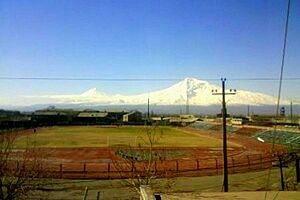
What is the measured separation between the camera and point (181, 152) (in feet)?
158

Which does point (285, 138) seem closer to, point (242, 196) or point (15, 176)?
point (15, 176)

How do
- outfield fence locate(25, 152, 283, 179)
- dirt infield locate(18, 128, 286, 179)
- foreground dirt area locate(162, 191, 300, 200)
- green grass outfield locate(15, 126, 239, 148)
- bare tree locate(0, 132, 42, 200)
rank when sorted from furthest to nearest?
1. green grass outfield locate(15, 126, 239, 148)
2. dirt infield locate(18, 128, 286, 179)
3. outfield fence locate(25, 152, 283, 179)
4. bare tree locate(0, 132, 42, 200)
5. foreground dirt area locate(162, 191, 300, 200)

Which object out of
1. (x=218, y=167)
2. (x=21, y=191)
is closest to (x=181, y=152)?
(x=218, y=167)

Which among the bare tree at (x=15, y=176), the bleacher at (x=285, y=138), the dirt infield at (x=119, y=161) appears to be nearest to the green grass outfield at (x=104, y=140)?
the dirt infield at (x=119, y=161)

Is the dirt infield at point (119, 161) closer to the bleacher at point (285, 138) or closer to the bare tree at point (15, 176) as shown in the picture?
the bleacher at point (285, 138)

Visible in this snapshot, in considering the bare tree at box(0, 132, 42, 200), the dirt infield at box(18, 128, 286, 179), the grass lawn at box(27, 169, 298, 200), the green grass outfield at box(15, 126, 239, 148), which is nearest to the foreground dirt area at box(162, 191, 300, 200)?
the bare tree at box(0, 132, 42, 200)

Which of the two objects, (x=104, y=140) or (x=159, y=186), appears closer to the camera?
(x=159, y=186)

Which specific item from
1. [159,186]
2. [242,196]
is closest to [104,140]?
[159,186]

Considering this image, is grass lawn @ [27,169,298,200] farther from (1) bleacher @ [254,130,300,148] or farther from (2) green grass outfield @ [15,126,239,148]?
(1) bleacher @ [254,130,300,148]

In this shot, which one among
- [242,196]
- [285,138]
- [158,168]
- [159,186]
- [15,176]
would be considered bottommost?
[158,168]

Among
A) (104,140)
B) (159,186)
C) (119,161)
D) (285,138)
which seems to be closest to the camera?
(159,186)

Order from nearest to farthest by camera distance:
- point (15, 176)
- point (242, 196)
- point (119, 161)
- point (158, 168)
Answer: point (242, 196)
point (15, 176)
point (158, 168)
point (119, 161)

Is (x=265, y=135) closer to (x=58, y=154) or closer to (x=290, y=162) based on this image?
(x=290, y=162)

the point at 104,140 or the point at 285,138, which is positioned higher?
the point at 285,138
